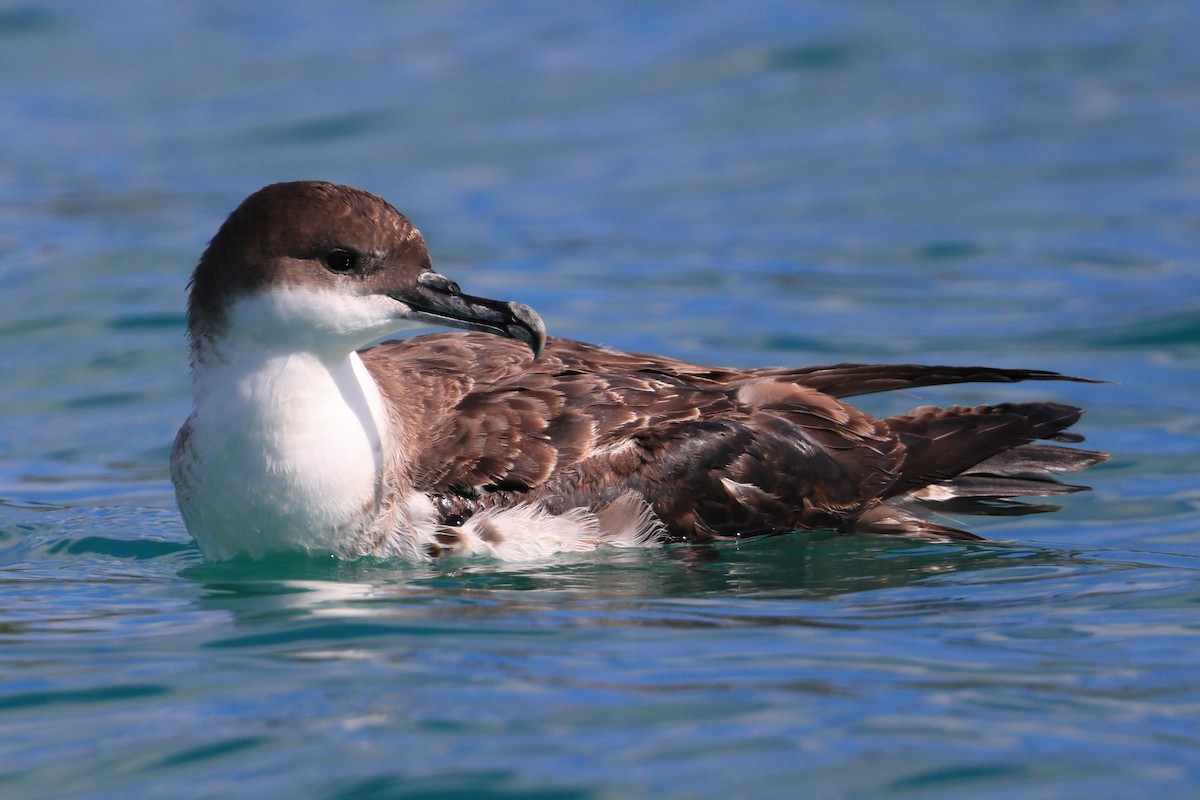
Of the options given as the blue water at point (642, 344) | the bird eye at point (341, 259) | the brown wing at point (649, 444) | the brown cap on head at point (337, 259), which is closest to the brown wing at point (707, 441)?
the brown wing at point (649, 444)

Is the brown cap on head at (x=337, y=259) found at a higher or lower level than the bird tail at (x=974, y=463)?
higher

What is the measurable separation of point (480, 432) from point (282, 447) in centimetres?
82

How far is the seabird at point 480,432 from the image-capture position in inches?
272

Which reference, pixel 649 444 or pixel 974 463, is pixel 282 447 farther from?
pixel 974 463

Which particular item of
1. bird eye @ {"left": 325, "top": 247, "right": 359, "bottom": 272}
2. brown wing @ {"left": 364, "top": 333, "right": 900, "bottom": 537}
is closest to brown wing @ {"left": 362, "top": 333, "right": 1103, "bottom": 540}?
brown wing @ {"left": 364, "top": 333, "right": 900, "bottom": 537}

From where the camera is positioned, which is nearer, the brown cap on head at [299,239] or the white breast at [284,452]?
the brown cap on head at [299,239]

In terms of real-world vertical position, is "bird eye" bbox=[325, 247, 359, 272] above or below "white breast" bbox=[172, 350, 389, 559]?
above

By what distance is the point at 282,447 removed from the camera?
6945 millimetres

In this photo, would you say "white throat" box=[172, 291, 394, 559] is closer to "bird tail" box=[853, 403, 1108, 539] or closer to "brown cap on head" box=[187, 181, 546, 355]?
"brown cap on head" box=[187, 181, 546, 355]

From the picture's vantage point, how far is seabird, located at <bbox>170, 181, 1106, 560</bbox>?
22.7 feet

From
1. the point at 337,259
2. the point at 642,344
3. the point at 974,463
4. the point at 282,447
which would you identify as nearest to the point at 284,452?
the point at 282,447

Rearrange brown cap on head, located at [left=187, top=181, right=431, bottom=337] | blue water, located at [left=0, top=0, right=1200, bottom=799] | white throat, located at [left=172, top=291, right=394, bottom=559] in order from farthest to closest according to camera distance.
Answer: white throat, located at [left=172, top=291, right=394, bottom=559] < brown cap on head, located at [left=187, top=181, right=431, bottom=337] < blue water, located at [left=0, top=0, right=1200, bottom=799]

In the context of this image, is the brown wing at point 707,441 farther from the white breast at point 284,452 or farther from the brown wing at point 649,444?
the white breast at point 284,452

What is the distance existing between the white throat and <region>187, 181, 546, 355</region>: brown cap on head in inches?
9.0
